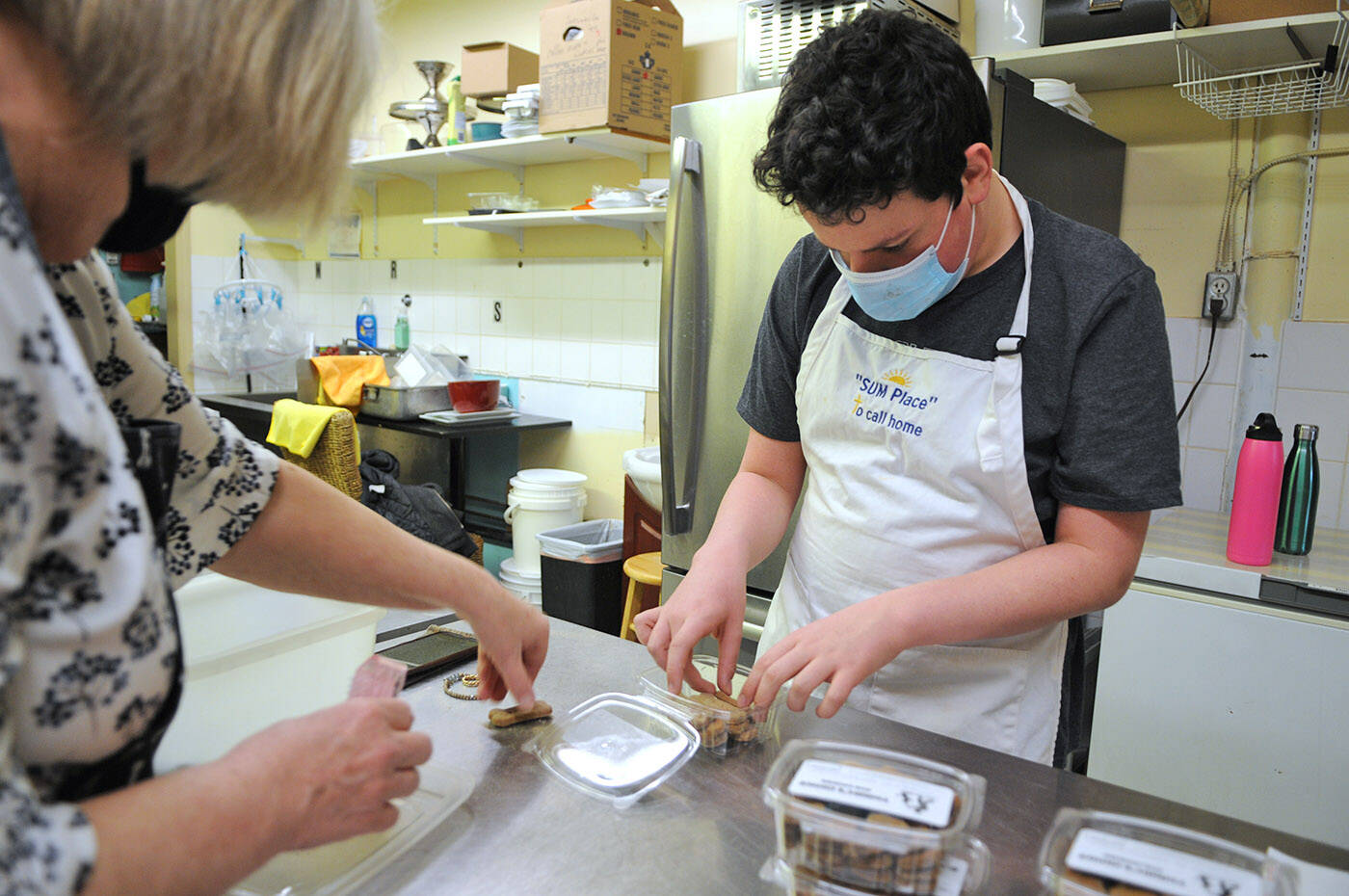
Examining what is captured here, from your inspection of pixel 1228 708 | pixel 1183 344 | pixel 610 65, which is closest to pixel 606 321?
pixel 610 65

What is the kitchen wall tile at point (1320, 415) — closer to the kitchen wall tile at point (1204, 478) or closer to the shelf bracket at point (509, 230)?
the kitchen wall tile at point (1204, 478)

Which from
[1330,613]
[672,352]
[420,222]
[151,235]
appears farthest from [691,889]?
[420,222]

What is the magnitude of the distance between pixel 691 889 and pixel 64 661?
52cm

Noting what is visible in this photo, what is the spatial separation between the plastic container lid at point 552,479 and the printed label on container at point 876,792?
2963 millimetres

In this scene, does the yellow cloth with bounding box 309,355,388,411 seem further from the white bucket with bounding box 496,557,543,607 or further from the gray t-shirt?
the gray t-shirt

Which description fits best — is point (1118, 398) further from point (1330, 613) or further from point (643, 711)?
point (1330, 613)

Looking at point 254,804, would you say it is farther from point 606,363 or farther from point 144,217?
point 606,363

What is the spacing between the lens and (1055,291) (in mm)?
1245

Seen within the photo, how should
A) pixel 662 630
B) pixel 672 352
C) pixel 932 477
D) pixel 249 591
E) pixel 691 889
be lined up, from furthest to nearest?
1. pixel 672 352
2. pixel 932 477
3. pixel 662 630
4. pixel 249 591
5. pixel 691 889

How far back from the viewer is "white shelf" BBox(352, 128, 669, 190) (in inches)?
140

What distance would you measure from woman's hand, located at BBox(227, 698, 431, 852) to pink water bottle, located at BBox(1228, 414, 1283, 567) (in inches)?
75.9

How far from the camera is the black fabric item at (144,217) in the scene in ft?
2.03

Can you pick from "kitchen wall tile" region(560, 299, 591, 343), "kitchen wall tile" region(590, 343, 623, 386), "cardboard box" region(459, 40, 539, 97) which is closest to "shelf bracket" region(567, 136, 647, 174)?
"cardboard box" region(459, 40, 539, 97)

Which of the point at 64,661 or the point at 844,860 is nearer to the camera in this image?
the point at 64,661
